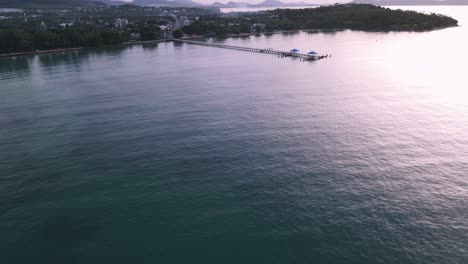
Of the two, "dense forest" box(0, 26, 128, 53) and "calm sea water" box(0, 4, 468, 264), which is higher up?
"dense forest" box(0, 26, 128, 53)

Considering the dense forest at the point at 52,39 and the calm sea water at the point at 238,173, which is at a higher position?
the dense forest at the point at 52,39

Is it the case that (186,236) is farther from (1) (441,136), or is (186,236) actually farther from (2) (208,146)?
(1) (441,136)

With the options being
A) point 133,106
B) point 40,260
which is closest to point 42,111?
point 133,106

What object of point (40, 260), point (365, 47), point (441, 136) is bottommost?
point (40, 260)

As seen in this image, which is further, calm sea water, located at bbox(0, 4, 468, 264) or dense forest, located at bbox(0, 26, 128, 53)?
dense forest, located at bbox(0, 26, 128, 53)

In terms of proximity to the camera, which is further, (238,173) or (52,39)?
(52,39)

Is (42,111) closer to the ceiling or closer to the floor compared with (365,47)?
closer to the floor

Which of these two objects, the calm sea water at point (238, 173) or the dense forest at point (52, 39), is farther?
the dense forest at point (52, 39)

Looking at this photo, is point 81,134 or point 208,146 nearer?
point 208,146
